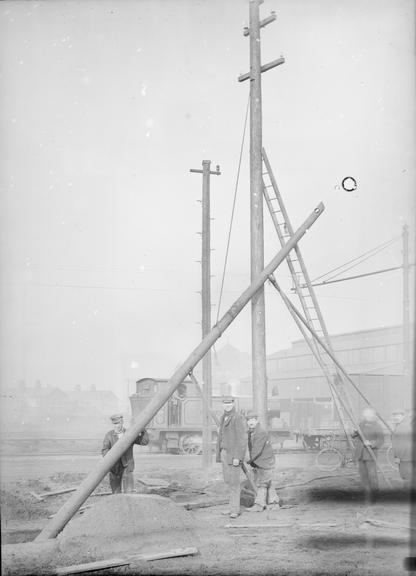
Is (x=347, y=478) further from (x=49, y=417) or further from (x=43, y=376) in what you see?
(x=43, y=376)

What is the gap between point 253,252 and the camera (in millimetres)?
10656

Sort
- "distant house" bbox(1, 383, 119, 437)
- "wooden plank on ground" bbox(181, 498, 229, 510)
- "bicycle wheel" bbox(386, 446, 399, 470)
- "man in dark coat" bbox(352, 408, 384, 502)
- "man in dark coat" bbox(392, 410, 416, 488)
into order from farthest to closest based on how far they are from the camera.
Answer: "distant house" bbox(1, 383, 119, 437) → "bicycle wheel" bbox(386, 446, 399, 470) → "man in dark coat" bbox(352, 408, 384, 502) → "wooden plank on ground" bbox(181, 498, 229, 510) → "man in dark coat" bbox(392, 410, 416, 488)

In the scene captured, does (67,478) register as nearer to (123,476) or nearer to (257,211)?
(123,476)

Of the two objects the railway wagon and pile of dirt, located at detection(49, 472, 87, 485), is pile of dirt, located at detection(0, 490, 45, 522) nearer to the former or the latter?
pile of dirt, located at detection(49, 472, 87, 485)

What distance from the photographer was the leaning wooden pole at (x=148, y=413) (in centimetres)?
750

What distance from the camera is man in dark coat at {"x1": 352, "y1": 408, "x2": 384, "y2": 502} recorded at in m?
10.7

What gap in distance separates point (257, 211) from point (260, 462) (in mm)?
4218

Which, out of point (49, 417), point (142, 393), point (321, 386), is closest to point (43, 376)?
point (49, 417)

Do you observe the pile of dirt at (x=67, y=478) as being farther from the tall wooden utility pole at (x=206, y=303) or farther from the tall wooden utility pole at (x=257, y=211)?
the tall wooden utility pole at (x=257, y=211)

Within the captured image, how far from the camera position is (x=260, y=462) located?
967 cm

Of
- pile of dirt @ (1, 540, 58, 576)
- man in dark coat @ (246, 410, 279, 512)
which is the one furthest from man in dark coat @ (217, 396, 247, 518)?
pile of dirt @ (1, 540, 58, 576)

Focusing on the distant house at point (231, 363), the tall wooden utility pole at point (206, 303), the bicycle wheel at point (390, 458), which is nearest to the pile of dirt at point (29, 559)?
the tall wooden utility pole at point (206, 303)

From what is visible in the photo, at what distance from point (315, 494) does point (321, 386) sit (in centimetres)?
2437

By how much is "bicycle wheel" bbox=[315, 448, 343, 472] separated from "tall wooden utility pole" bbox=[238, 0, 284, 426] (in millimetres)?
6638
